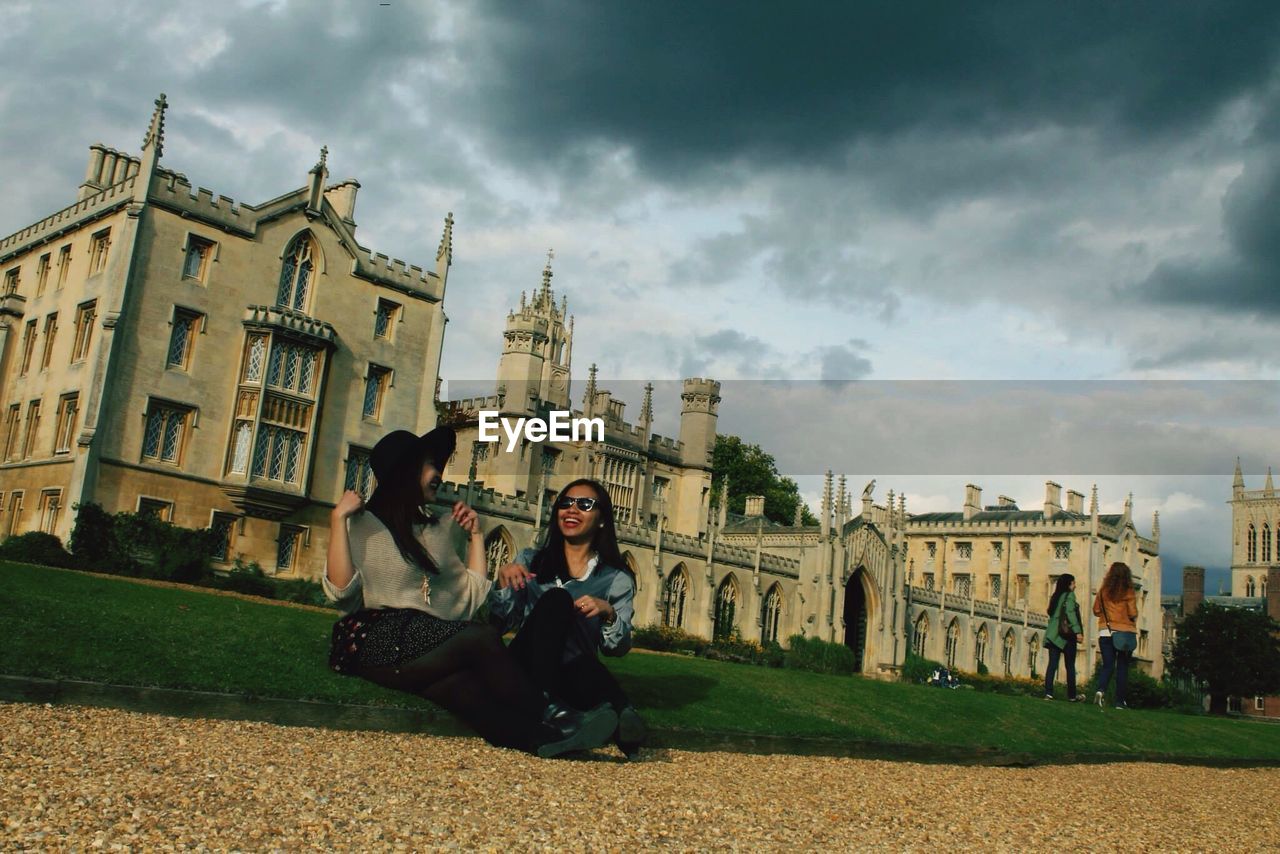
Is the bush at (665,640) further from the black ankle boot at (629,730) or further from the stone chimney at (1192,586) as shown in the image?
the stone chimney at (1192,586)

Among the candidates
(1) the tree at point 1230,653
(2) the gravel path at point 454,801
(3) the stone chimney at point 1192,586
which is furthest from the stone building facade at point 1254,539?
(2) the gravel path at point 454,801

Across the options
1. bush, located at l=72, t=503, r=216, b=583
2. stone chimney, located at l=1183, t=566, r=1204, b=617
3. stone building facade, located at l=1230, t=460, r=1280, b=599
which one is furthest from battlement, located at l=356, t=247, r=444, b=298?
stone building facade, located at l=1230, t=460, r=1280, b=599

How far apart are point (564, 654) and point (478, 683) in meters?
0.78

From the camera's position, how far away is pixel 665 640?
32.5m

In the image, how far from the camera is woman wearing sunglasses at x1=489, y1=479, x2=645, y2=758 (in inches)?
261

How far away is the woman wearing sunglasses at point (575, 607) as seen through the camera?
21.7ft

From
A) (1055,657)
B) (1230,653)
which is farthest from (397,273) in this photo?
(1230,653)

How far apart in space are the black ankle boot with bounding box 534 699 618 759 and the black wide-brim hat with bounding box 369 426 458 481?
5.35 feet

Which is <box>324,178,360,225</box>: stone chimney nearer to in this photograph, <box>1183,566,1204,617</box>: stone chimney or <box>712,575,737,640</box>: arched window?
<box>712,575,737,640</box>: arched window

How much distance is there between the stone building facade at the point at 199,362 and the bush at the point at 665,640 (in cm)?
941

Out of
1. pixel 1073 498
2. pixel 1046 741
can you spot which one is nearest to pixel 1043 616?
pixel 1073 498

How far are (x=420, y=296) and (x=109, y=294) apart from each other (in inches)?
351

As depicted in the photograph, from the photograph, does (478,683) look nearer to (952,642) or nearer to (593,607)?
(593,607)

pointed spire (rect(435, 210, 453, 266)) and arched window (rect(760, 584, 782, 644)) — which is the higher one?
pointed spire (rect(435, 210, 453, 266))
